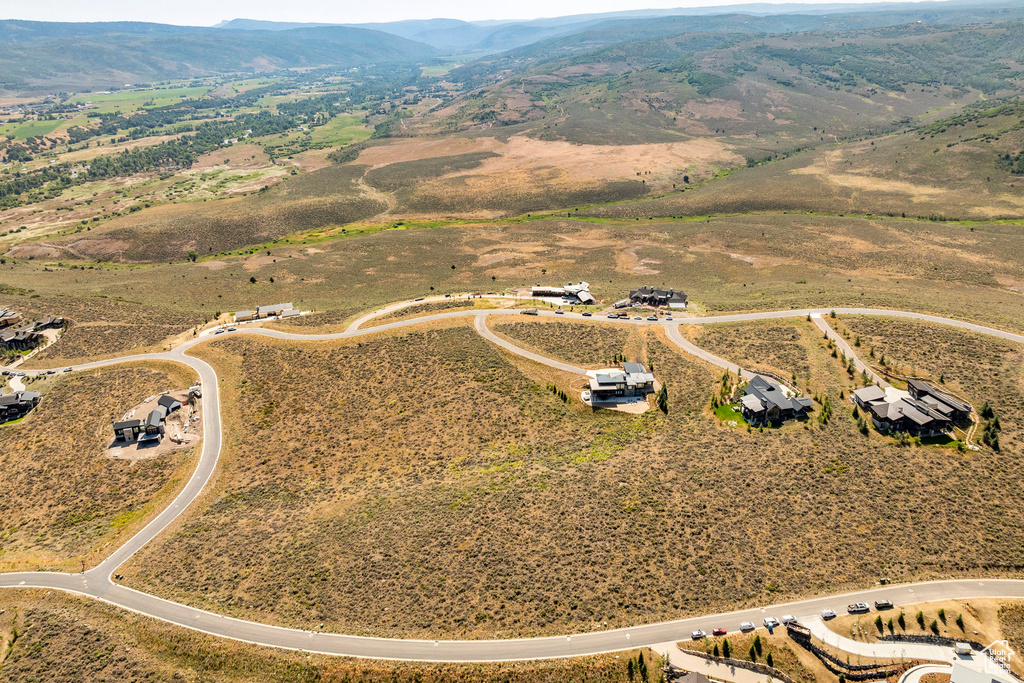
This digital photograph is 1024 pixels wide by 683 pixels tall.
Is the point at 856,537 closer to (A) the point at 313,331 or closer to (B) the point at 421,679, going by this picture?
(B) the point at 421,679

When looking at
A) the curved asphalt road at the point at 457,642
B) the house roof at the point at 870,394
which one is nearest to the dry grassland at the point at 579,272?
the house roof at the point at 870,394

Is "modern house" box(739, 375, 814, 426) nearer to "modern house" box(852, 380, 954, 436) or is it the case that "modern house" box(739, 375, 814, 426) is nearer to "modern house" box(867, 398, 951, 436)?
"modern house" box(852, 380, 954, 436)

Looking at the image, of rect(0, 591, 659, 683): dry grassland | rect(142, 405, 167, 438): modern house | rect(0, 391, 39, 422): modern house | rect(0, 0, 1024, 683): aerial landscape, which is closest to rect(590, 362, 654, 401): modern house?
rect(0, 0, 1024, 683): aerial landscape

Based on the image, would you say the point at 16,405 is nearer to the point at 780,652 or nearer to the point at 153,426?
the point at 153,426

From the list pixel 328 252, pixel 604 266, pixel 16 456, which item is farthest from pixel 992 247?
pixel 16 456

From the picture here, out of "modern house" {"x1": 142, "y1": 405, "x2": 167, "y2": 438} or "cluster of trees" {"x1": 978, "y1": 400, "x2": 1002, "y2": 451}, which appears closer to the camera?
"cluster of trees" {"x1": 978, "y1": 400, "x2": 1002, "y2": 451}

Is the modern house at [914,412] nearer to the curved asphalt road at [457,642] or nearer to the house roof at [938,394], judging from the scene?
the house roof at [938,394]
